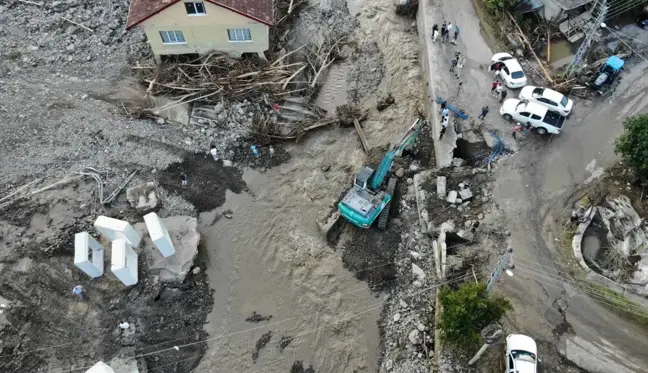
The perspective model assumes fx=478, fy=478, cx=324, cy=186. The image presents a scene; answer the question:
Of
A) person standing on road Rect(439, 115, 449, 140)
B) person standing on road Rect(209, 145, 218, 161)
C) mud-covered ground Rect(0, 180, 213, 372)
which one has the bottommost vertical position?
mud-covered ground Rect(0, 180, 213, 372)

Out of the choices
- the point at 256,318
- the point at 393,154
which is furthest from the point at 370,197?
the point at 256,318

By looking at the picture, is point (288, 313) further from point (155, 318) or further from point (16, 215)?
point (16, 215)

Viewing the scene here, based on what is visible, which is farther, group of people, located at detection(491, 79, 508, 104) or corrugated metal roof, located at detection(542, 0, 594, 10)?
corrugated metal roof, located at detection(542, 0, 594, 10)

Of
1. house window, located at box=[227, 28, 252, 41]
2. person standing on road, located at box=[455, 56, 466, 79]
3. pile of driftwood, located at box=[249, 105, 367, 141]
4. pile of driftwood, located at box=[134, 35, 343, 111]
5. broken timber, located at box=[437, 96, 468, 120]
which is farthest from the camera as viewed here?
person standing on road, located at box=[455, 56, 466, 79]

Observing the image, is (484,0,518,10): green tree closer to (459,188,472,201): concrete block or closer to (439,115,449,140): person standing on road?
(439,115,449,140): person standing on road

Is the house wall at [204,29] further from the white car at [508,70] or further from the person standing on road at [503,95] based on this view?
the person standing on road at [503,95]

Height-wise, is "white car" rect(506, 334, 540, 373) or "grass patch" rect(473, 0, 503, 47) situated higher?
"grass patch" rect(473, 0, 503, 47)

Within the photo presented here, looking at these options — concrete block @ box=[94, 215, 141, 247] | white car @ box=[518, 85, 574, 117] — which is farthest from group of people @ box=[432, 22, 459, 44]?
concrete block @ box=[94, 215, 141, 247]

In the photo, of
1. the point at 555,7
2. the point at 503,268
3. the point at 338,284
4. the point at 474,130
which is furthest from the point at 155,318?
the point at 555,7
